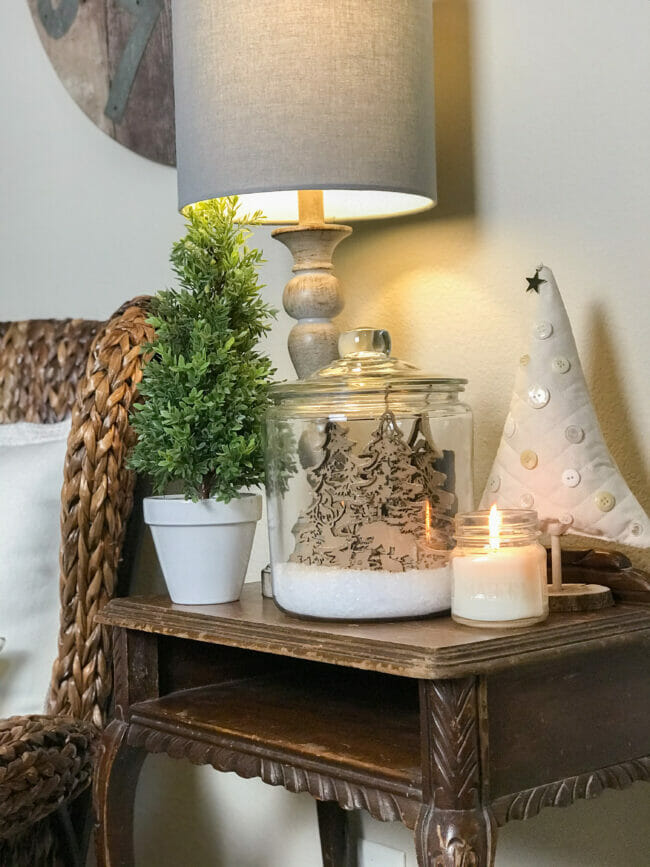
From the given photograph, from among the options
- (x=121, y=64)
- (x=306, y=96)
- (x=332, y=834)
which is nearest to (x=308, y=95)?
(x=306, y=96)

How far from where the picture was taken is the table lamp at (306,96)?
1.08m

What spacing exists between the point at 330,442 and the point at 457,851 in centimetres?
37

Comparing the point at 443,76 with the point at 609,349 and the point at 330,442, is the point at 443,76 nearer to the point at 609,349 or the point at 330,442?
the point at 609,349

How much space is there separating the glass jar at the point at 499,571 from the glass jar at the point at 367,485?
0.18ft

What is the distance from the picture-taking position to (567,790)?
2.98 ft

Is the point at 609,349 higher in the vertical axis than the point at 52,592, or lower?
higher

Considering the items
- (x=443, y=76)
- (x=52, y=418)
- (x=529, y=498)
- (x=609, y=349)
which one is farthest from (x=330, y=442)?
(x=52, y=418)

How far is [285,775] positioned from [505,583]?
0.26 m

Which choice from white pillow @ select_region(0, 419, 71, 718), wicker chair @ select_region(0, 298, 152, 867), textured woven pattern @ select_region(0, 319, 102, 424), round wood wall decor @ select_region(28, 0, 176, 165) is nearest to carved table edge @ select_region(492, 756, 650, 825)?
wicker chair @ select_region(0, 298, 152, 867)

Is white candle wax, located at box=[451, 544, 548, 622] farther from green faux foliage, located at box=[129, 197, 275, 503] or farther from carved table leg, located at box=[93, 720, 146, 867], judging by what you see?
carved table leg, located at box=[93, 720, 146, 867]

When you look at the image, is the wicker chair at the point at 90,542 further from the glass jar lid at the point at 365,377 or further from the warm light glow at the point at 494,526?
the warm light glow at the point at 494,526

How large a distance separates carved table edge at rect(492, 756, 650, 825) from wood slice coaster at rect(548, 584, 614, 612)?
0.13 m

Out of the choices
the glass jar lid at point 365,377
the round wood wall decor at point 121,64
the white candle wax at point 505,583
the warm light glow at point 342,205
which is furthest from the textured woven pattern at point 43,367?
the white candle wax at point 505,583

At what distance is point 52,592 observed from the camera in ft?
4.78
